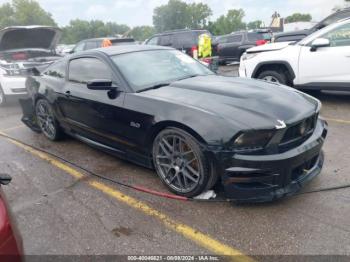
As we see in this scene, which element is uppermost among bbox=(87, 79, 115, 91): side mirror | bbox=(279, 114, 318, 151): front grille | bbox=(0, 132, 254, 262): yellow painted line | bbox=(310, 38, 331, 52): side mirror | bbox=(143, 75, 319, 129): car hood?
bbox=(310, 38, 331, 52): side mirror

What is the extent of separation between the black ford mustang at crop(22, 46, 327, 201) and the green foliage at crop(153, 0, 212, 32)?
87.1 meters

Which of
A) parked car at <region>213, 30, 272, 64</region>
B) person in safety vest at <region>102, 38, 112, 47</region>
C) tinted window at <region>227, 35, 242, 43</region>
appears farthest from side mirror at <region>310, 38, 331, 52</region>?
tinted window at <region>227, 35, 242, 43</region>

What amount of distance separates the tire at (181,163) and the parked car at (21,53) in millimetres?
5176

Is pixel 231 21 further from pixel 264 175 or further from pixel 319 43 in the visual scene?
pixel 264 175

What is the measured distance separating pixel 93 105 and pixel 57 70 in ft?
4.66

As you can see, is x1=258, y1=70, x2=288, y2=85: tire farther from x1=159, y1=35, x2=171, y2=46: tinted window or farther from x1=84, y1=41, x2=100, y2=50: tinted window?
x1=84, y1=41, x2=100, y2=50: tinted window

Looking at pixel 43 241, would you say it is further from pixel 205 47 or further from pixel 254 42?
pixel 254 42

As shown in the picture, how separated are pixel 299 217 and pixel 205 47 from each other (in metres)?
10.7

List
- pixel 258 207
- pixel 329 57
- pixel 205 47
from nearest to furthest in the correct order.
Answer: pixel 258 207 < pixel 329 57 < pixel 205 47

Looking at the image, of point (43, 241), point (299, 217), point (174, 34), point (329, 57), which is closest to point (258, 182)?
point (299, 217)

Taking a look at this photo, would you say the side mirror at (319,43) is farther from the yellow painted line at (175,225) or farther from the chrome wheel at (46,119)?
the chrome wheel at (46,119)

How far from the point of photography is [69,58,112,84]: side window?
4.18 meters

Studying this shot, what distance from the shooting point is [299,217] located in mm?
2988

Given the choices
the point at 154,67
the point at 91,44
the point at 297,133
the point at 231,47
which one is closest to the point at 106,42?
the point at 91,44
